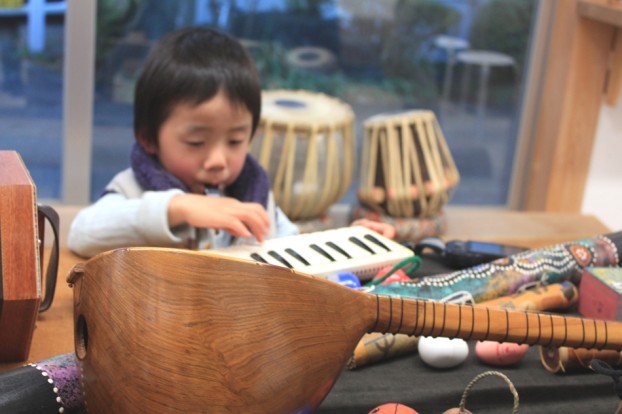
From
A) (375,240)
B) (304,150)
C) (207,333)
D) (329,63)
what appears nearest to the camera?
(207,333)

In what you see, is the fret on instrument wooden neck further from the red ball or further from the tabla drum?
the tabla drum

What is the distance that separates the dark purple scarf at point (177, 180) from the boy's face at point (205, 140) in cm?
3

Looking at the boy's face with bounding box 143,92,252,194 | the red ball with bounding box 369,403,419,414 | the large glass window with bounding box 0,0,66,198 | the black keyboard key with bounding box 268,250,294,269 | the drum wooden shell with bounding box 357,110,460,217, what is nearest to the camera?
the red ball with bounding box 369,403,419,414

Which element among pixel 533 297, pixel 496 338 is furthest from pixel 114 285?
pixel 533 297

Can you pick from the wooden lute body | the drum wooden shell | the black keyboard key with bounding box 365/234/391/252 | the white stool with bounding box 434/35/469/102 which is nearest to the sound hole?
the wooden lute body

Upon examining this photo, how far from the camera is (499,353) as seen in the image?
97cm

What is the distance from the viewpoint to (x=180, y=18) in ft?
9.50

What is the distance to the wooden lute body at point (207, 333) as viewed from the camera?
0.69 metres

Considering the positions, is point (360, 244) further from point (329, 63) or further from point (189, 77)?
point (329, 63)

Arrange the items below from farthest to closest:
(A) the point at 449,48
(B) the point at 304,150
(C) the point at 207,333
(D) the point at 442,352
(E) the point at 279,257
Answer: (A) the point at 449,48, (B) the point at 304,150, (E) the point at 279,257, (D) the point at 442,352, (C) the point at 207,333

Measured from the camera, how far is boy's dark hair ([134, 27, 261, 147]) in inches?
52.8

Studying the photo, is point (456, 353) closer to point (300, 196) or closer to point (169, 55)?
point (169, 55)

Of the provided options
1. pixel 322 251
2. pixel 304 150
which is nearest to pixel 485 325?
pixel 322 251

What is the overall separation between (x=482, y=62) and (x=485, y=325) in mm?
2613
